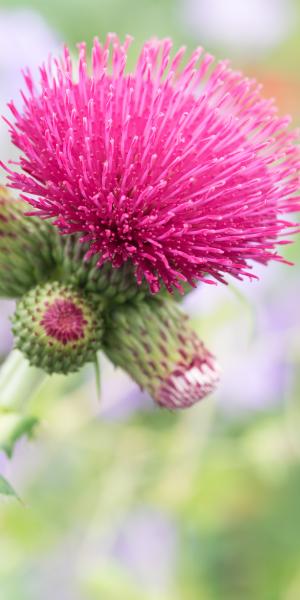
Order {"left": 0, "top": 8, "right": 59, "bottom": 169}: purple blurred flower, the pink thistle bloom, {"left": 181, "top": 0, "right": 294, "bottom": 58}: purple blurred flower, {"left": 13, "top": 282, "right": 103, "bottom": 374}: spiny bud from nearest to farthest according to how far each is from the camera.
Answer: the pink thistle bloom
{"left": 13, "top": 282, "right": 103, "bottom": 374}: spiny bud
{"left": 0, "top": 8, "right": 59, "bottom": 169}: purple blurred flower
{"left": 181, "top": 0, "right": 294, "bottom": 58}: purple blurred flower

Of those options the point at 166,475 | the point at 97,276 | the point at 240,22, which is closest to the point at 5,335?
the point at 166,475

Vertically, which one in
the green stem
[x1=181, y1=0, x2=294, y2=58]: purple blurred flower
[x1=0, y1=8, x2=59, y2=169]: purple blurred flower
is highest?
[x1=181, y1=0, x2=294, y2=58]: purple blurred flower

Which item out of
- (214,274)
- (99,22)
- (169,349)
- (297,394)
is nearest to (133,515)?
(297,394)

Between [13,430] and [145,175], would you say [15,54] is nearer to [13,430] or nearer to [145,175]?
[145,175]

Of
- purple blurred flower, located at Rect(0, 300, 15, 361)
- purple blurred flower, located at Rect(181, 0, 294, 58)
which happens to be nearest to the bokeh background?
purple blurred flower, located at Rect(0, 300, 15, 361)

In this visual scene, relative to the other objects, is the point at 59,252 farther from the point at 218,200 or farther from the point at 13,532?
the point at 13,532

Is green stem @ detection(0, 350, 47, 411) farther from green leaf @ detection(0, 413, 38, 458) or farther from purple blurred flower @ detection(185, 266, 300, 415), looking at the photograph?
purple blurred flower @ detection(185, 266, 300, 415)
